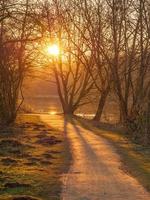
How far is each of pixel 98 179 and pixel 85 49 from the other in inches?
1100

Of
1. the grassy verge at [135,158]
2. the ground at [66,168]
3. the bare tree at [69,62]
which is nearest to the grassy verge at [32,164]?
the ground at [66,168]

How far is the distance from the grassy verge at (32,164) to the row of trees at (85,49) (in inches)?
142

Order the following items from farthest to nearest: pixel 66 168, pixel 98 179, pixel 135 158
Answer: pixel 135 158
pixel 66 168
pixel 98 179

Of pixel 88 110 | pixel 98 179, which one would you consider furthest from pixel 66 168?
pixel 88 110

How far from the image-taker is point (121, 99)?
29016 mm

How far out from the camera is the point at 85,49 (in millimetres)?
39719

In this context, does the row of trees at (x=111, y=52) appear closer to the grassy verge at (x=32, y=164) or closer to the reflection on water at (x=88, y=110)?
the reflection on water at (x=88, y=110)

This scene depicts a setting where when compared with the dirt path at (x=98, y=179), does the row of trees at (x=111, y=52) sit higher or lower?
higher

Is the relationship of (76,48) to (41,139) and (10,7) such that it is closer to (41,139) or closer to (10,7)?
(41,139)

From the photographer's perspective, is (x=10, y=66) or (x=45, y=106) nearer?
(x=10, y=66)

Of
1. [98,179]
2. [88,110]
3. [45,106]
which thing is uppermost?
[45,106]

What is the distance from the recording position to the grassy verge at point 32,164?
10.8 m

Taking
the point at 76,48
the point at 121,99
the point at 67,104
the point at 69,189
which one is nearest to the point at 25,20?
the point at 69,189

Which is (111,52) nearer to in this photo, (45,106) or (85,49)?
(85,49)
